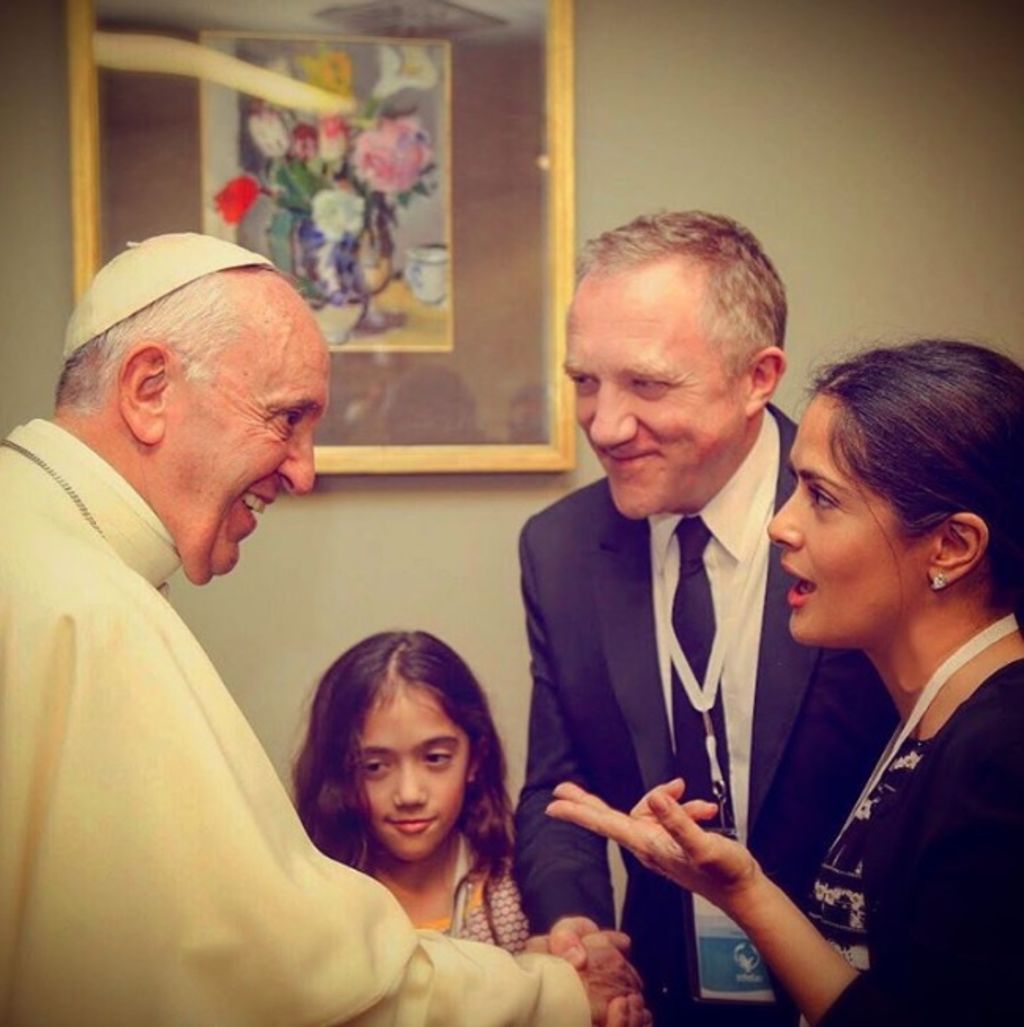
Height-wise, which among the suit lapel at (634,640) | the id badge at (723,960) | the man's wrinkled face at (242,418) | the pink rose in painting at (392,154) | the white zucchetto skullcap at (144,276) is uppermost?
the pink rose in painting at (392,154)

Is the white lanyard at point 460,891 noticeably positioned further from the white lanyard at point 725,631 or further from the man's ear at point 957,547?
the man's ear at point 957,547

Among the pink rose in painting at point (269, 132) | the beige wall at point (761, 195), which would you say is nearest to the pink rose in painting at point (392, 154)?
the pink rose in painting at point (269, 132)

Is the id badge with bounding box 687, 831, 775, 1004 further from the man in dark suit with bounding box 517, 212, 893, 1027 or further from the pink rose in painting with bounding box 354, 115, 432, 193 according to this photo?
the pink rose in painting with bounding box 354, 115, 432, 193

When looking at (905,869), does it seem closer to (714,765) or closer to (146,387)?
(714,765)

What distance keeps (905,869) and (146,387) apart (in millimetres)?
1002

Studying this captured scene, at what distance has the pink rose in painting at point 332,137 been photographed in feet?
7.38

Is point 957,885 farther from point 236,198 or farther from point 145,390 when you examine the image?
point 236,198

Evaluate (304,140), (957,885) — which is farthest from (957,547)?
(304,140)

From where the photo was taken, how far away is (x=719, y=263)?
2002mm

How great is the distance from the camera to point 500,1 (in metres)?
2.27

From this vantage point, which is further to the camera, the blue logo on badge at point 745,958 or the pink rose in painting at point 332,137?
the pink rose in painting at point 332,137

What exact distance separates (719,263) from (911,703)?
0.72 m

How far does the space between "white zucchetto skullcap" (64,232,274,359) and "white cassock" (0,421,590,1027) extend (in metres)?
0.23

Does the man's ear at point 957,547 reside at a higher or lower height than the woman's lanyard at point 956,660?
higher
